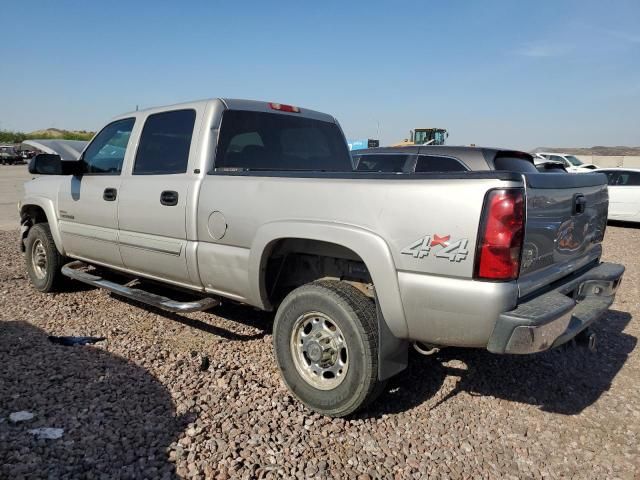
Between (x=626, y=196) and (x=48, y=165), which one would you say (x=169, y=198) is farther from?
(x=626, y=196)

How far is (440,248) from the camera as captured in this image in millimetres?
2533

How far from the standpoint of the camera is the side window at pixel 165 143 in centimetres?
395

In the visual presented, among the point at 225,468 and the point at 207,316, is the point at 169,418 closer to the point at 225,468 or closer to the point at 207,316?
the point at 225,468

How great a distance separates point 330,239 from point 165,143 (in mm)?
2006

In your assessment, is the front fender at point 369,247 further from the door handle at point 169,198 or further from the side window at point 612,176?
the side window at point 612,176

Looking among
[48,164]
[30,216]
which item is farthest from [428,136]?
[48,164]

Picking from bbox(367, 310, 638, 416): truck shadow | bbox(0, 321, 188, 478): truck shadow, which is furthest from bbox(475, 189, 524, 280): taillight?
bbox(0, 321, 188, 478): truck shadow

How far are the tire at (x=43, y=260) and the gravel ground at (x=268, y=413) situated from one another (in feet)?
2.87

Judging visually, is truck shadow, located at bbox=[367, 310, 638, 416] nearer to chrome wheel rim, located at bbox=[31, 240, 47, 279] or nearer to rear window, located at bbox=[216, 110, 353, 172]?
rear window, located at bbox=[216, 110, 353, 172]

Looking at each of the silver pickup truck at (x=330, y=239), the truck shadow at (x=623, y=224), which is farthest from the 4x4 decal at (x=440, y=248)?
the truck shadow at (x=623, y=224)

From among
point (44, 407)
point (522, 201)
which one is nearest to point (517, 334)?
point (522, 201)

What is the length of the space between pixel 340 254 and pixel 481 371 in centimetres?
162

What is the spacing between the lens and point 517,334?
245 cm

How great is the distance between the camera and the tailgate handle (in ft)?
9.95
